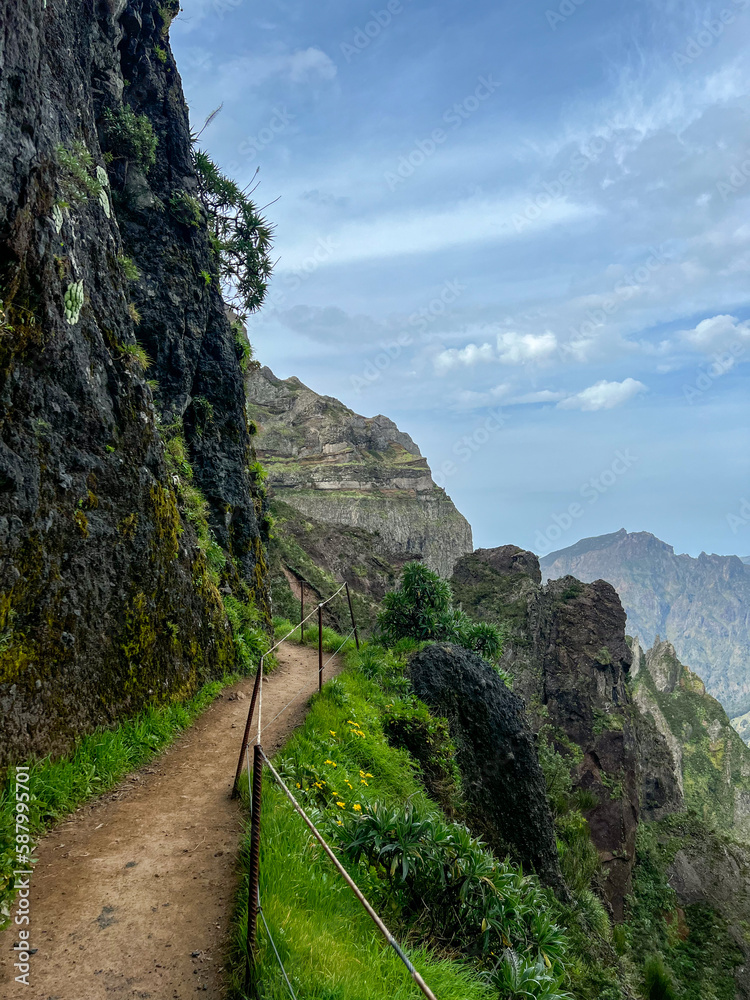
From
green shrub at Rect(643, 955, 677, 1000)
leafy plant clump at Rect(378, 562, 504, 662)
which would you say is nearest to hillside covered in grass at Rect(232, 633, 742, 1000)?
leafy plant clump at Rect(378, 562, 504, 662)

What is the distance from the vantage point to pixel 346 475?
91.0 metres

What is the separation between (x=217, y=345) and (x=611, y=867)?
2775 cm

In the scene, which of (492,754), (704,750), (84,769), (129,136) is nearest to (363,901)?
(84,769)

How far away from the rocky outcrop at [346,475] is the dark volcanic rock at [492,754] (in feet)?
220

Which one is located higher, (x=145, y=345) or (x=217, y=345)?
(x=217, y=345)

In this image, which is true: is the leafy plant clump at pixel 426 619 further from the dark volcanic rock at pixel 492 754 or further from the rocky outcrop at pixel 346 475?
the rocky outcrop at pixel 346 475

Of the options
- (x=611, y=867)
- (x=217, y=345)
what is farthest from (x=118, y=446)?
(x=611, y=867)

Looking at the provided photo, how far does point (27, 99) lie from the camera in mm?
6711

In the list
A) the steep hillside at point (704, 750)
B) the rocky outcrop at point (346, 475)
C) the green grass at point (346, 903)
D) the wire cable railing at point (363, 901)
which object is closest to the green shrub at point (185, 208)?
the green grass at point (346, 903)

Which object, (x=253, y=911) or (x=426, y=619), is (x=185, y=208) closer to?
(x=426, y=619)

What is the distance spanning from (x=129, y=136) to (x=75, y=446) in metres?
11.1

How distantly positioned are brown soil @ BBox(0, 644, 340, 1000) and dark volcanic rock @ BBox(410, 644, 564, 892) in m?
5.93

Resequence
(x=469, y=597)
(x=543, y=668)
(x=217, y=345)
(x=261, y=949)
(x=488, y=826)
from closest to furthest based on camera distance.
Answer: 1. (x=261, y=949)
2. (x=488, y=826)
3. (x=217, y=345)
4. (x=543, y=668)
5. (x=469, y=597)

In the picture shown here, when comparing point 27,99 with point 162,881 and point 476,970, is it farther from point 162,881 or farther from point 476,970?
point 476,970
